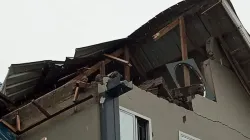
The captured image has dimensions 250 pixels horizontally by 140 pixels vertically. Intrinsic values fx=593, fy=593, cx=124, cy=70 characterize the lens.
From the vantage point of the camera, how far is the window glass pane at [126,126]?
1094 centimetres

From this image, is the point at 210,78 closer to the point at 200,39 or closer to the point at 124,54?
the point at 200,39

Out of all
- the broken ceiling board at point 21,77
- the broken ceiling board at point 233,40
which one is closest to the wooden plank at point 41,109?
the broken ceiling board at point 21,77

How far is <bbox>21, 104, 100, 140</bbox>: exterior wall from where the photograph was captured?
1063 centimetres

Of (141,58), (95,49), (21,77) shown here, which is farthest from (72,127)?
(141,58)

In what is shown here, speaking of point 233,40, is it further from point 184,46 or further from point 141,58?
point 141,58

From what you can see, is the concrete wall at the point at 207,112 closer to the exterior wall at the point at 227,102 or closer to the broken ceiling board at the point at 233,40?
the exterior wall at the point at 227,102

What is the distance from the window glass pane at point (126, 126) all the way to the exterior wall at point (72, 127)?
558mm

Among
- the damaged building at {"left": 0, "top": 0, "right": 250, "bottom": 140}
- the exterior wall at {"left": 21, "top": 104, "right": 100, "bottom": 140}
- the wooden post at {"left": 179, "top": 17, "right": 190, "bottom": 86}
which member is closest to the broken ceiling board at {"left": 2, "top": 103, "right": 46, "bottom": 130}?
the damaged building at {"left": 0, "top": 0, "right": 250, "bottom": 140}

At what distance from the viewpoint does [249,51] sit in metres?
14.5

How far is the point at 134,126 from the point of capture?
11.2 metres

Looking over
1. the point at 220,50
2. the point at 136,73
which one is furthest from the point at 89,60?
the point at 220,50

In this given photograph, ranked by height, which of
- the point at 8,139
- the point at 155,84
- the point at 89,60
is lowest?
the point at 8,139

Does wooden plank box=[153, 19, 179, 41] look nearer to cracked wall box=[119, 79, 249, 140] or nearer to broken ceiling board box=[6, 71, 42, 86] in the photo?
cracked wall box=[119, 79, 249, 140]

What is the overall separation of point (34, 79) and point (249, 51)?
5.25 m
